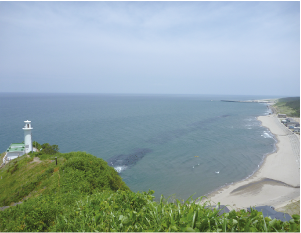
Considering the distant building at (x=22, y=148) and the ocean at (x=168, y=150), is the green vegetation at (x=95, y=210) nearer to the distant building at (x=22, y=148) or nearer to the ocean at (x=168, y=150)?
the distant building at (x=22, y=148)

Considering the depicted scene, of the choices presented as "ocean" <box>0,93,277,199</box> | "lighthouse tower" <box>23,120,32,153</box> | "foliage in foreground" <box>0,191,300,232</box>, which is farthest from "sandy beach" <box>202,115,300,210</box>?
"lighthouse tower" <box>23,120,32,153</box>

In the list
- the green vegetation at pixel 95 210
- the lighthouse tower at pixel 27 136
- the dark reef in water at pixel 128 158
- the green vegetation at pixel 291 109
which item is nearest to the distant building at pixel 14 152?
the lighthouse tower at pixel 27 136

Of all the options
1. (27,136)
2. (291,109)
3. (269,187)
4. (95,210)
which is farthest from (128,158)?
(291,109)

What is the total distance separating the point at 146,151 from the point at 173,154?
5.91 meters

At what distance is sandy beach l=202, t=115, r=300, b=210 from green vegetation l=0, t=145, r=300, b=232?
13.9 metres

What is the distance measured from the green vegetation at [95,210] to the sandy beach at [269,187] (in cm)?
1388

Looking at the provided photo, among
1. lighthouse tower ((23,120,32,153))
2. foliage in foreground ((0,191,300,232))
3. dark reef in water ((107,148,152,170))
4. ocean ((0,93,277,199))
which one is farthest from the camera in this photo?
dark reef in water ((107,148,152,170))

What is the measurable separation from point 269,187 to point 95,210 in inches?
1129

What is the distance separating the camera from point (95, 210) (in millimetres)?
4738

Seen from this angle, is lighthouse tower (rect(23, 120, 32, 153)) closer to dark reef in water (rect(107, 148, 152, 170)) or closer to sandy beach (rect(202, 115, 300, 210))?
dark reef in water (rect(107, 148, 152, 170))

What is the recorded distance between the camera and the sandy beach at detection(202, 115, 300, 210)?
22.1 m

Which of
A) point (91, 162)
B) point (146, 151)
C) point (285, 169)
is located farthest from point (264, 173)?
A: point (91, 162)

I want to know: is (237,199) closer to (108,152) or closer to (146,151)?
(146,151)

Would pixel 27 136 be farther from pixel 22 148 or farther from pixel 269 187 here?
pixel 269 187
